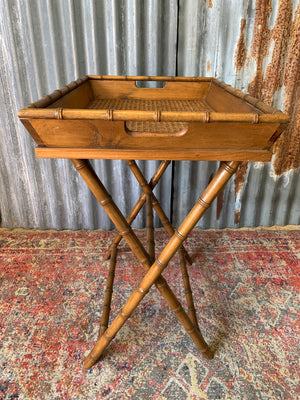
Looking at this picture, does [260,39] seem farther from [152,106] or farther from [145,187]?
[145,187]

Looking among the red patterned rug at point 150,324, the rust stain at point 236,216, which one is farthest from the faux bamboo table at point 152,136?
the rust stain at point 236,216

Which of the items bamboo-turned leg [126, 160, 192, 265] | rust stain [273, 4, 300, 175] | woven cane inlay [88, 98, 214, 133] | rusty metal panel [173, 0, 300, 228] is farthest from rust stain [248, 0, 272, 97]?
bamboo-turned leg [126, 160, 192, 265]

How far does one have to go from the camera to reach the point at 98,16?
1.88 metres

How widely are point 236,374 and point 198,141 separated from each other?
3.50 ft

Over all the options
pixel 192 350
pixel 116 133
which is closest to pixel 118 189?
pixel 192 350

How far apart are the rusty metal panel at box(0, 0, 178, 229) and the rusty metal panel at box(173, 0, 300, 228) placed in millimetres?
142

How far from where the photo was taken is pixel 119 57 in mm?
1960

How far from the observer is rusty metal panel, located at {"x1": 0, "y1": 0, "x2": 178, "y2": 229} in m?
1.87

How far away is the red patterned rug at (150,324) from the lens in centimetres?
132

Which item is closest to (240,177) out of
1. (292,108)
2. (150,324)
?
(292,108)

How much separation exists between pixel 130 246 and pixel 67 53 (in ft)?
4.69

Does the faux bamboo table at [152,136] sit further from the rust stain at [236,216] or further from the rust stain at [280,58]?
the rust stain at [236,216]

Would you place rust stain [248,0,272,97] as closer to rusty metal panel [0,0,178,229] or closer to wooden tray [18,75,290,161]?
rusty metal panel [0,0,178,229]

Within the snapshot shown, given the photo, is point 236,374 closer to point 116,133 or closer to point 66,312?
point 66,312
